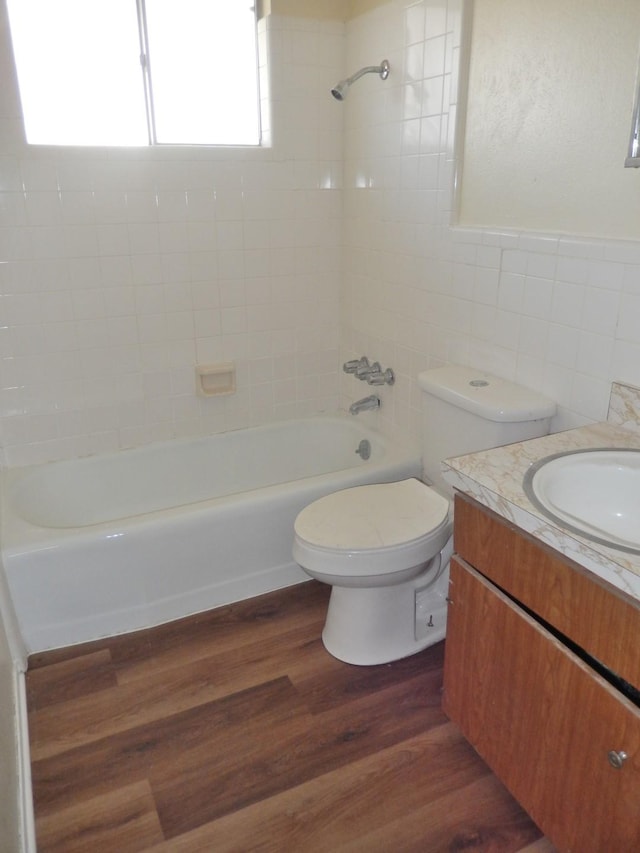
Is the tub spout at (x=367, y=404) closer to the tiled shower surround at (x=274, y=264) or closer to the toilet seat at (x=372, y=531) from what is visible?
the tiled shower surround at (x=274, y=264)

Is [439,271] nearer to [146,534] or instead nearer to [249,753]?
[146,534]

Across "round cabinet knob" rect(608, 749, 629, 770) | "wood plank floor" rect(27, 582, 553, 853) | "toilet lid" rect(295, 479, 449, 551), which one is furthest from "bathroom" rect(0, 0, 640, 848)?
"round cabinet knob" rect(608, 749, 629, 770)

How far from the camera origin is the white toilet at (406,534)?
69.4 inches

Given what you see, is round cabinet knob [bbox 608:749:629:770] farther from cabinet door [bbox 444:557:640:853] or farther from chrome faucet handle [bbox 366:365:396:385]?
chrome faucet handle [bbox 366:365:396:385]

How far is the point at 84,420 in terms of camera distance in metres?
2.55


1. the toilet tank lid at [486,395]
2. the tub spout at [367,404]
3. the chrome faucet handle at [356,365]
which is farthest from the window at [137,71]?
the toilet tank lid at [486,395]

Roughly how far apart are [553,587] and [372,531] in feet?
2.29

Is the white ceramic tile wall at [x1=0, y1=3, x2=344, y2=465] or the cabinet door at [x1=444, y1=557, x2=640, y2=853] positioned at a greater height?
the white ceramic tile wall at [x1=0, y1=3, x2=344, y2=465]

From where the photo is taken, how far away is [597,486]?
138cm

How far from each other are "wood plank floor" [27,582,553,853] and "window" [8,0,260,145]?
1.89m

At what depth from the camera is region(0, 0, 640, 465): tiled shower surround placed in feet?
6.77

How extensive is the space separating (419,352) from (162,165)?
1228 mm

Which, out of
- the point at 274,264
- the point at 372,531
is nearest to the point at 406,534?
the point at 372,531

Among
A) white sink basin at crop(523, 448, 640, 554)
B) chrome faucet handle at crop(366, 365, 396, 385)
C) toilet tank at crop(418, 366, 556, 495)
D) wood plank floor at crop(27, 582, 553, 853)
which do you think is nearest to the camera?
white sink basin at crop(523, 448, 640, 554)
